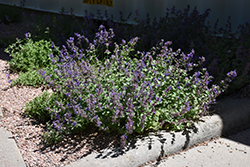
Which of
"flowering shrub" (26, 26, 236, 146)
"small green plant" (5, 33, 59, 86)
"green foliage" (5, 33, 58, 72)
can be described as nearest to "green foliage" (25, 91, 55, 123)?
"flowering shrub" (26, 26, 236, 146)

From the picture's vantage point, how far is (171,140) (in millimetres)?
3535

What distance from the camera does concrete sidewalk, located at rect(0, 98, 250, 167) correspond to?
3219 millimetres

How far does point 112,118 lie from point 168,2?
13.7ft

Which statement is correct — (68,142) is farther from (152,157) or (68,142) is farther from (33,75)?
(33,75)

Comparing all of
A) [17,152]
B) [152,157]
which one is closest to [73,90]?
Result: [17,152]

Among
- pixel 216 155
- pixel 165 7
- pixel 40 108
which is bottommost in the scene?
pixel 216 155

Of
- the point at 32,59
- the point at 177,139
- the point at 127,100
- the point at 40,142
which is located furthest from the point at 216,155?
the point at 32,59

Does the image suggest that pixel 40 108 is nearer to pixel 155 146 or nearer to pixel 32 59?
pixel 155 146

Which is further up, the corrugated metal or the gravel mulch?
the corrugated metal

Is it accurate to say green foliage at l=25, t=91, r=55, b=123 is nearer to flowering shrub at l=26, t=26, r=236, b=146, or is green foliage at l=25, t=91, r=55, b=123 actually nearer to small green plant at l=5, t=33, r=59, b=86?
flowering shrub at l=26, t=26, r=236, b=146

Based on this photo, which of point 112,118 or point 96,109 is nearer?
point 112,118

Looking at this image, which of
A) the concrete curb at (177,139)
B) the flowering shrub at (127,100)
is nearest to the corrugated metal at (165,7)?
the concrete curb at (177,139)

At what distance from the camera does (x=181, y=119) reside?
3.64 m

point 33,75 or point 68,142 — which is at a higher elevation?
point 33,75
